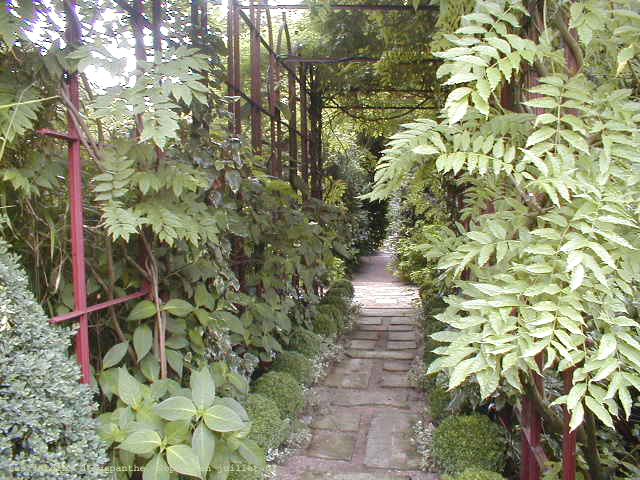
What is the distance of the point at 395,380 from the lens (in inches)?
161

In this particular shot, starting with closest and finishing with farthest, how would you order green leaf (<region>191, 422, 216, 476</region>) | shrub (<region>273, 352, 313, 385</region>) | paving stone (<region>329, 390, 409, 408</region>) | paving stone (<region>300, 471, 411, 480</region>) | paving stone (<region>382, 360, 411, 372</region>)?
green leaf (<region>191, 422, 216, 476</region>), paving stone (<region>300, 471, 411, 480</region>), paving stone (<region>329, 390, 409, 408</region>), shrub (<region>273, 352, 313, 385</region>), paving stone (<region>382, 360, 411, 372</region>)

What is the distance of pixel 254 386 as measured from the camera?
331cm

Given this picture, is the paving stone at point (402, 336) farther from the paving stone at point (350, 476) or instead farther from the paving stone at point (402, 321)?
the paving stone at point (350, 476)

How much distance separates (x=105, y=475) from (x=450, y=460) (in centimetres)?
164

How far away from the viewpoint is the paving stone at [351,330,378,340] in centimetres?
546

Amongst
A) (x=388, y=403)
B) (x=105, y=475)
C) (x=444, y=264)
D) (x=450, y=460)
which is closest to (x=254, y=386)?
(x=388, y=403)

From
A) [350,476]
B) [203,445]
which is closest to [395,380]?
[350,476]

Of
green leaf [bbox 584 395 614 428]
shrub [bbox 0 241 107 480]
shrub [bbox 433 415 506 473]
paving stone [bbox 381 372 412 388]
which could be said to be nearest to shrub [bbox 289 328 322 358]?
paving stone [bbox 381 372 412 388]

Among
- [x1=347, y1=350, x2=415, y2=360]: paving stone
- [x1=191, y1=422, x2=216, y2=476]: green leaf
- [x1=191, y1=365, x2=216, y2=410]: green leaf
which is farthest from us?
[x1=347, y1=350, x2=415, y2=360]: paving stone

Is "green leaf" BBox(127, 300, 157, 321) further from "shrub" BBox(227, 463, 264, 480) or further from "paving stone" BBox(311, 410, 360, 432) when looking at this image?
"paving stone" BBox(311, 410, 360, 432)

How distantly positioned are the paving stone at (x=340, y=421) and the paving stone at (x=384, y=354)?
4.32ft

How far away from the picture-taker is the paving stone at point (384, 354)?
4723 millimetres

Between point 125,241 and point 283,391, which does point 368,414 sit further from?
point 125,241

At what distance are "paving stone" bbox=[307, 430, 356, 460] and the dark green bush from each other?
1.66ft
